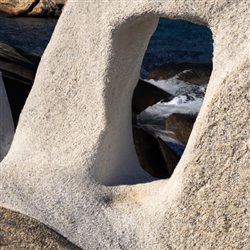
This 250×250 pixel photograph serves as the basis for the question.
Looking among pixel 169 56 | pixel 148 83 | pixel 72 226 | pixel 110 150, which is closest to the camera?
pixel 72 226

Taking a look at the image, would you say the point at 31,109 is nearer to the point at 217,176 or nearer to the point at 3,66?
the point at 217,176

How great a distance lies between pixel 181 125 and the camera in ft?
14.6

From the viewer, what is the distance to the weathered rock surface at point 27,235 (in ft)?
6.54

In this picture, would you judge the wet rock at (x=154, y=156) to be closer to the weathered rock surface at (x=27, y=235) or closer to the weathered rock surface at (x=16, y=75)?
the weathered rock surface at (x=16, y=75)

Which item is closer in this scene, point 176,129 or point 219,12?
point 219,12

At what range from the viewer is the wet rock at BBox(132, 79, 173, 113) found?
4.84 m

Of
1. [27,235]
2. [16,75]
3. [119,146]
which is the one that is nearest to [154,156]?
[16,75]

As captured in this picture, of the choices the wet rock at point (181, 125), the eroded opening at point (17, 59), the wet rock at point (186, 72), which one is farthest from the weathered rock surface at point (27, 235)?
the wet rock at point (186, 72)

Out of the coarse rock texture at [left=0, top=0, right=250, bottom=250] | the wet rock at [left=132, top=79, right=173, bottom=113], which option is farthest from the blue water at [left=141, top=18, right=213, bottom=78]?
the coarse rock texture at [left=0, top=0, right=250, bottom=250]

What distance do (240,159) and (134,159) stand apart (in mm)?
824

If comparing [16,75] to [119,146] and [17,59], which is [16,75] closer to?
[17,59]

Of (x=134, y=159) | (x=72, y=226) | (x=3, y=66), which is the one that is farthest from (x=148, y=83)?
(x=72, y=226)

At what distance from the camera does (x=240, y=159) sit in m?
1.83

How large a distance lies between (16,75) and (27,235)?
7.51 ft
